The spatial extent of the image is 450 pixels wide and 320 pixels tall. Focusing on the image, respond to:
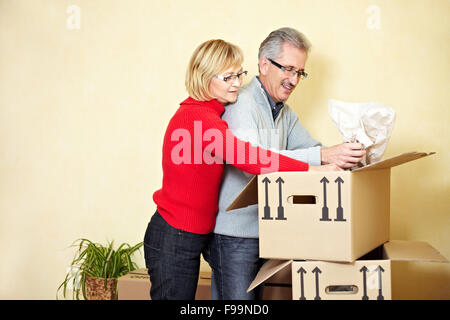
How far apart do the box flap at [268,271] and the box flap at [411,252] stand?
1.05 ft

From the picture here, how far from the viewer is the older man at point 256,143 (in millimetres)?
1495

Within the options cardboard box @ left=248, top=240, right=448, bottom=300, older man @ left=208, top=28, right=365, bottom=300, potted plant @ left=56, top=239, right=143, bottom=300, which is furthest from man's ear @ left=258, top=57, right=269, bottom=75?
potted plant @ left=56, top=239, right=143, bottom=300

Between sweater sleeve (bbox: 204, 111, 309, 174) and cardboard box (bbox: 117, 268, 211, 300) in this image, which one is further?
cardboard box (bbox: 117, 268, 211, 300)

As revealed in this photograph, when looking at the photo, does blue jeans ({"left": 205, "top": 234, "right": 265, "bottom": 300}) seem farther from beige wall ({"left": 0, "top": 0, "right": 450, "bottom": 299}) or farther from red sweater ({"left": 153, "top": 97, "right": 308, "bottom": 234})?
beige wall ({"left": 0, "top": 0, "right": 450, "bottom": 299})

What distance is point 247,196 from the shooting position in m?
1.45

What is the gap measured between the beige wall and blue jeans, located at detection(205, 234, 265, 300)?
0.92m

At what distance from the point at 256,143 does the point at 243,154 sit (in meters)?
0.12

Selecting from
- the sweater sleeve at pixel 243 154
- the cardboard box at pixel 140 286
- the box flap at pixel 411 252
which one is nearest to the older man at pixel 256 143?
the sweater sleeve at pixel 243 154

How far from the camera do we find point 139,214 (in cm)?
Answer: 255

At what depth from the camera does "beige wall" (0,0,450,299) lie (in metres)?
2.16

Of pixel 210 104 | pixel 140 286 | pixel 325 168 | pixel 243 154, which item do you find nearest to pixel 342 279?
pixel 325 168

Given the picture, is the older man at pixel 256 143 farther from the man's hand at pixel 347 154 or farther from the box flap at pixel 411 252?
the box flap at pixel 411 252

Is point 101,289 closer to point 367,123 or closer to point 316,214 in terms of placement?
point 316,214

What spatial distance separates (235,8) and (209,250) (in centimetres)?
131
